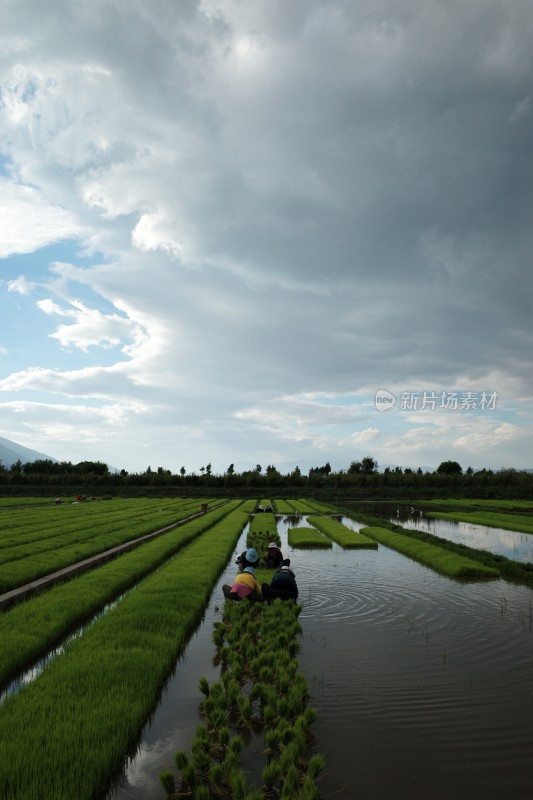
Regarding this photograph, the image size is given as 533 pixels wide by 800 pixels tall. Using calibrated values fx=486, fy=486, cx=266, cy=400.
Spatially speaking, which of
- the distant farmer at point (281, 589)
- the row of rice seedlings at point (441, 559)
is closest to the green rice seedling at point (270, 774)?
the distant farmer at point (281, 589)

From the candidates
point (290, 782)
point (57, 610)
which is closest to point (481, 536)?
point (57, 610)

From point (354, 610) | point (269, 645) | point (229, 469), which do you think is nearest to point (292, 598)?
point (354, 610)

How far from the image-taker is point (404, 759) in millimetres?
5223

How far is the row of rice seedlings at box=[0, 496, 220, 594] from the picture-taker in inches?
510

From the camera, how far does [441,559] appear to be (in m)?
16.6

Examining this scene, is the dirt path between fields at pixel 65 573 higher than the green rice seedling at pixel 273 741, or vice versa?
the green rice seedling at pixel 273 741

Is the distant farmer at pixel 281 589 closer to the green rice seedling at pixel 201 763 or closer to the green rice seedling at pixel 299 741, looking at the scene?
the green rice seedling at pixel 299 741

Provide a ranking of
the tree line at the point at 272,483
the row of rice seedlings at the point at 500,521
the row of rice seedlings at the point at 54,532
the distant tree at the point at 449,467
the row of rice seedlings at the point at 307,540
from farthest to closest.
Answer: the distant tree at the point at 449,467 → the tree line at the point at 272,483 → the row of rice seedlings at the point at 500,521 → the row of rice seedlings at the point at 307,540 → the row of rice seedlings at the point at 54,532

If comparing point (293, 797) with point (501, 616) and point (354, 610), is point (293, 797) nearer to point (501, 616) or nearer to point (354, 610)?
point (354, 610)

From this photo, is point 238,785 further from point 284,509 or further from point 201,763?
point 284,509

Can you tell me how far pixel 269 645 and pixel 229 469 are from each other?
101 m

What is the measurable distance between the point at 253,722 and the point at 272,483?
288ft

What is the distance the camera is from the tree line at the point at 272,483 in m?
75.4

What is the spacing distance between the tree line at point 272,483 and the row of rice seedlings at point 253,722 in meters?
65.0
